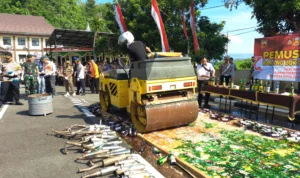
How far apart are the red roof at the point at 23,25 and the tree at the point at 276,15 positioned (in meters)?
42.6

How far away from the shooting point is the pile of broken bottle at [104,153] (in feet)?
12.7

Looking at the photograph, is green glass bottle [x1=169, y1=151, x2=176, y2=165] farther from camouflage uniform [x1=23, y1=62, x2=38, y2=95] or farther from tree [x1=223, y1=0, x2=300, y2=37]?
camouflage uniform [x1=23, y1=62, x2=38, y2=95]

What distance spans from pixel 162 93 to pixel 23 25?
47473 mm

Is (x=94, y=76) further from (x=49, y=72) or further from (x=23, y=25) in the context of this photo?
(x=23, y=25)

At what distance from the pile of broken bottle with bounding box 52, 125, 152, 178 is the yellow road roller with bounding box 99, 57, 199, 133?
33.5 inches

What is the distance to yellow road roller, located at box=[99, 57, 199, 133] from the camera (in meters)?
5.49

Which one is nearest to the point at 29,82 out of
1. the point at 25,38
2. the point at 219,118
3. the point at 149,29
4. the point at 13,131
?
the point at 13,131

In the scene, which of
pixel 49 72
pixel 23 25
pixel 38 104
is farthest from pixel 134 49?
pixel 23 25

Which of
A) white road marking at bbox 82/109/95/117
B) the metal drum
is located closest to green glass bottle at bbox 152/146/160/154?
white road marking at bbox 82/109/95/117

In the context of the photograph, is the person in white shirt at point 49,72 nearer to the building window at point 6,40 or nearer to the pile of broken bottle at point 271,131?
the pile of broken bottle at point 271,131

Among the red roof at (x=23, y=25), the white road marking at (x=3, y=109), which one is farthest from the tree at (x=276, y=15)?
the red roof at (x=23, y=25)

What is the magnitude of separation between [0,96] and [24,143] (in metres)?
6.48

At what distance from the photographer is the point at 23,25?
45.3 meters

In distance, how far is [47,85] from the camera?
12.5 meters
